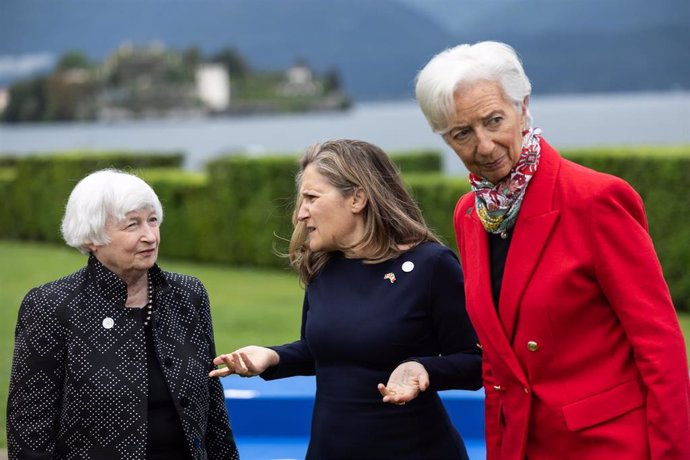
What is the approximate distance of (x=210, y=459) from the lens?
3.78m

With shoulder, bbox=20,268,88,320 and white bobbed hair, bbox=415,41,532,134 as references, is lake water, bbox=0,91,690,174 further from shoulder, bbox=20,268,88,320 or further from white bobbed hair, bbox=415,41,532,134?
white bobbed hair, bbox=415,41,532,134

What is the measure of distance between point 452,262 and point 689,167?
8.11m

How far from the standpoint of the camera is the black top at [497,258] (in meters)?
3.06

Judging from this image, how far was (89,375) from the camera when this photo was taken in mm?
3414

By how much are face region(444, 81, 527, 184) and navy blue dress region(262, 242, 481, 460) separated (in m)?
0.66

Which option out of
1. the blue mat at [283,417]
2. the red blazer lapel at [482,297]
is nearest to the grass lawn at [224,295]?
the blue mat at [283,417]

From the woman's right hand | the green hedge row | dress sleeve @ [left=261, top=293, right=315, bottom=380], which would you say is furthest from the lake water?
the woman's right hand

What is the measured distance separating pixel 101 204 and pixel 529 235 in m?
1.35

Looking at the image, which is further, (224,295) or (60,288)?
(224,295)

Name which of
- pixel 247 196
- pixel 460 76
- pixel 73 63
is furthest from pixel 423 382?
pixel 73 63

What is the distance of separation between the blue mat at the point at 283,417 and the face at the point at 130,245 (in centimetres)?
282

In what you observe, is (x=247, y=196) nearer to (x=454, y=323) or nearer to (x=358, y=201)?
(x=358, y=201)

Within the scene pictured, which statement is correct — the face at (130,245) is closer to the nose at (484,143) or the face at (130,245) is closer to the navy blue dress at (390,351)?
the navy blue dress at (390,351)

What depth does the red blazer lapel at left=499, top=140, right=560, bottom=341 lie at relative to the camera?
2.92 m
